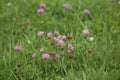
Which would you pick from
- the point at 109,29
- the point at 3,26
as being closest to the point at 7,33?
the point at 3,26

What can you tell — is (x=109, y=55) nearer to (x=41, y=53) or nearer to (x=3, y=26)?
(x=41, y=53)

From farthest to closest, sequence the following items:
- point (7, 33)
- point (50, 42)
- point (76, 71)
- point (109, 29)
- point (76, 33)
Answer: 1. point (7, 33)
2. point (109, 29)
3. point (76, 33)
4. point (50, 42)
5. point (76, 71)

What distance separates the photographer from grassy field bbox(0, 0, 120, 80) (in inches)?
102

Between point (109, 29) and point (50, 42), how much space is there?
2.59 feet

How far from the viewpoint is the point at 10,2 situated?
13.8 feet

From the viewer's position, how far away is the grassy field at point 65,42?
2578mm

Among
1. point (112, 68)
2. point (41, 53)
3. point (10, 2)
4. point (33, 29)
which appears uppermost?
point (10, 2)

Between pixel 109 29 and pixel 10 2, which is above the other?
pixel 10 2

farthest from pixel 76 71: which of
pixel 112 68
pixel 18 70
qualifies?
pixel 18 70

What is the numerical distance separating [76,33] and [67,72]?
560mm

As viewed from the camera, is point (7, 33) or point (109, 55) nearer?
point (109, 55)

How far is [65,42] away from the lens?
2.76m

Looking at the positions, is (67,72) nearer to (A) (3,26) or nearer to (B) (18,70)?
(B) (18,70)

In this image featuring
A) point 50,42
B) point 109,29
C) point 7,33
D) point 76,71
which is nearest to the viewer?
point 76,71
